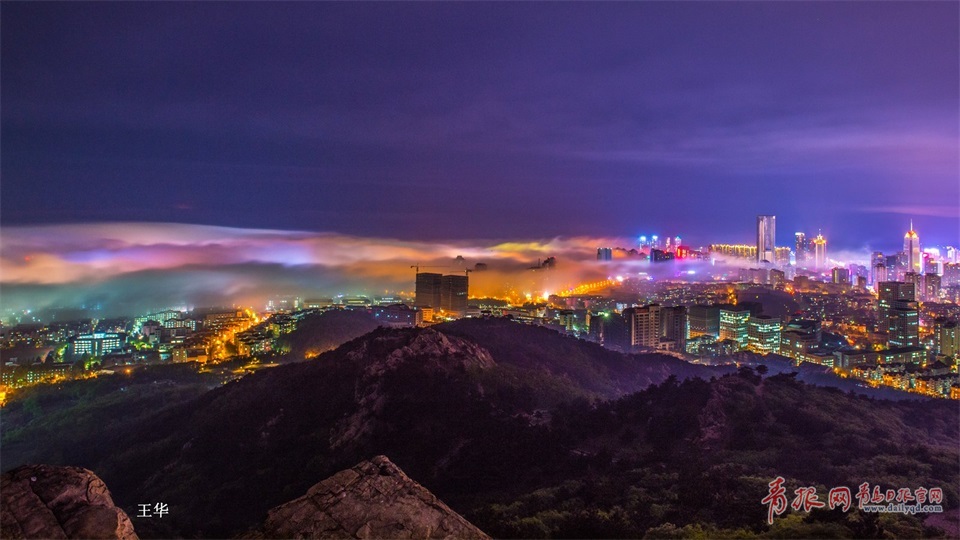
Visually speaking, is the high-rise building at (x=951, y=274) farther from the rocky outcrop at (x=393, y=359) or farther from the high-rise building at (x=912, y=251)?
the rocky outcrop at (x=393, y=359)

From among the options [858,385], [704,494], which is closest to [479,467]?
[704,494]

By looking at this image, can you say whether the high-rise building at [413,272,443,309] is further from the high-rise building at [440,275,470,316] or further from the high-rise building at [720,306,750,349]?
the high-rise building at [720,306,750,349]

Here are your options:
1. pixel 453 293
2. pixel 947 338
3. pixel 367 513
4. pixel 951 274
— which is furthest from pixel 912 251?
pixel 367 513

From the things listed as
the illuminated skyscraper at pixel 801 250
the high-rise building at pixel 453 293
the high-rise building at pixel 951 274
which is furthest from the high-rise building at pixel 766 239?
the high-rise building at pixel 453 293

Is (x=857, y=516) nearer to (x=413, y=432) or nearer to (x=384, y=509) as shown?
(x=384, y=509)

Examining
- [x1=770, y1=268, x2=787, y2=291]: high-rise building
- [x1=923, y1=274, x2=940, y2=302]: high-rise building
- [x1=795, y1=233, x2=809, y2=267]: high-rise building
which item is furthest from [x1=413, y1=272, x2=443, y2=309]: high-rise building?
[x1=795, y1=233, x2=809, y2=267]: high-rise building

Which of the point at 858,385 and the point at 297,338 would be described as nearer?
the point at 858,385
